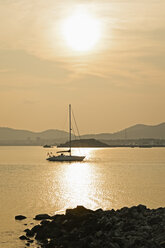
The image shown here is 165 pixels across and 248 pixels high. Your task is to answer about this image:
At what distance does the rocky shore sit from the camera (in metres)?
23.2

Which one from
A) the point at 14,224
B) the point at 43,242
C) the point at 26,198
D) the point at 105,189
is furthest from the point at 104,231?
the point at 105,189

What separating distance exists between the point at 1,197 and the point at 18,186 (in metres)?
12.4

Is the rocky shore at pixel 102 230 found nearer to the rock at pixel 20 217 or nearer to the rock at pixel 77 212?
the rock at pixel 77 212

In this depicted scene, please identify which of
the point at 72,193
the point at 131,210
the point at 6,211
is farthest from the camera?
the point at 72,193

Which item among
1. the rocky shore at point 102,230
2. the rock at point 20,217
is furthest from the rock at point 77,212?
the rock at point 20,217

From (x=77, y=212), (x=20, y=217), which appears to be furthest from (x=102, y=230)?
(x=20, y=217)

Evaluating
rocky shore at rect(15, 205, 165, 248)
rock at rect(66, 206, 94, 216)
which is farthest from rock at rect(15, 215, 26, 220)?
rock at rect(66, 206, 94, 216)

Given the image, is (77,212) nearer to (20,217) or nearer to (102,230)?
(102,230)

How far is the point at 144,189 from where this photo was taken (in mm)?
56125

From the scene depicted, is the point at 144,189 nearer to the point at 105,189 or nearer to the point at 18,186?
the point at 105,189

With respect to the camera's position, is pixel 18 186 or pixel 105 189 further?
pixel 18 186

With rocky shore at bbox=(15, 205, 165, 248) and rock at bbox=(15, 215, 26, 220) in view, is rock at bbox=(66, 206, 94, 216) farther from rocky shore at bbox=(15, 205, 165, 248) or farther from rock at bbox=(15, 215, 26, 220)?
rock at bbox=(15, 215, 26, 220)

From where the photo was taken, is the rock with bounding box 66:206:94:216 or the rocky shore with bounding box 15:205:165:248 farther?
the rock with bounding box 66:206:94:216

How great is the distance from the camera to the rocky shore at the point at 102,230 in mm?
23188
